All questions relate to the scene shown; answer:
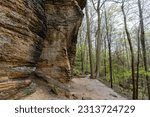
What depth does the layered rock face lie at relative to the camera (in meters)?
5.56

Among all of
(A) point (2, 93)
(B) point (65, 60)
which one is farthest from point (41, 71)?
(A) point (2, 93)

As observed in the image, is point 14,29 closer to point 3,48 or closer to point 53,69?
point 3,48

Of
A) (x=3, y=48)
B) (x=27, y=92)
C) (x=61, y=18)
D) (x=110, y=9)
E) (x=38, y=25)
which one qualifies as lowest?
(x=27, y=92)

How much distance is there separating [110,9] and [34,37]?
1728cm

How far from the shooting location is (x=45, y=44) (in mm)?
9422

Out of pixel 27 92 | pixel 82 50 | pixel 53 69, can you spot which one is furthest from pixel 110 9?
pixel 27 92

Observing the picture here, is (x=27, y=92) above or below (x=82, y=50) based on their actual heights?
below

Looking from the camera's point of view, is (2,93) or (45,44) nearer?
(2,93)

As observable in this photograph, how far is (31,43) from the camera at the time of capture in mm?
7227

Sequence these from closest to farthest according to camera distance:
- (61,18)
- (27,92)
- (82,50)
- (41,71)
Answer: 1. (27,92)
2. (41,71)
3. (61,18)
4. (82,50)

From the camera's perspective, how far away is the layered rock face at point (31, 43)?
5.56m

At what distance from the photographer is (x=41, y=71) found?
916 cm

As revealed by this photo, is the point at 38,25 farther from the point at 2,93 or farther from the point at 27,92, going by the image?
the point at 2,93

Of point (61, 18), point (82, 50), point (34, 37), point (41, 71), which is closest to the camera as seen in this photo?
point (34, 37)
